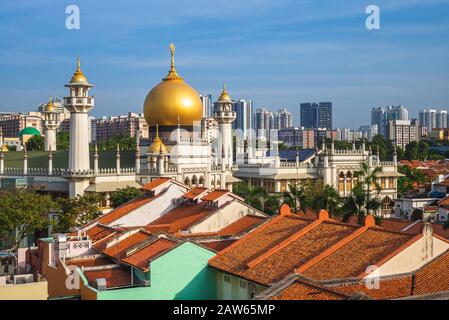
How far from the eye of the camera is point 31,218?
1151 inches

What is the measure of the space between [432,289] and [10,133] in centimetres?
13330

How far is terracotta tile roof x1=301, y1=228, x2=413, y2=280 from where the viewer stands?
55.3 feet

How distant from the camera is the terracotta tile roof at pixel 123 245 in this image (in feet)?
71.3

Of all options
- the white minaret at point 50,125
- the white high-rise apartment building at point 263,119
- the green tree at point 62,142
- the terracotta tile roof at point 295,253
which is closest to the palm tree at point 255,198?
the terracotta tile roof at point 295,253

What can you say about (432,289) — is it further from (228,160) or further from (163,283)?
(228,160)

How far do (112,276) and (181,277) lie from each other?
8.66 feet

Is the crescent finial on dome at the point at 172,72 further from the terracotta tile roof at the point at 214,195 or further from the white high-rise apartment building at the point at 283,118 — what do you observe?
the white high-rise apartment building at the point at 283,118

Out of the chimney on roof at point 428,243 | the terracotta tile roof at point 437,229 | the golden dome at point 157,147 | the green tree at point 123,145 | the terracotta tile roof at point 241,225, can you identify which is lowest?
the terracotta tile roof at point 437,229

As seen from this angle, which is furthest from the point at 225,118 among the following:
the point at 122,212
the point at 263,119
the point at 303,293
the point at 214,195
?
the point at 263,119

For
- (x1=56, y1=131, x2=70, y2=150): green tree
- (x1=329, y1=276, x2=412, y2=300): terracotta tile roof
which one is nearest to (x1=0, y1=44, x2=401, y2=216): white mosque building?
(x1=56, y1=131, x2=70, y2=150): green tree

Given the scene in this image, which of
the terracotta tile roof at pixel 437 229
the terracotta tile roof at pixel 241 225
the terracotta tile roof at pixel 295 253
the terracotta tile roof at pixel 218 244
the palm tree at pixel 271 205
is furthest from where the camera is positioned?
the palm tree at pixel 271 205

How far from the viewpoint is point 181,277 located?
19047mm

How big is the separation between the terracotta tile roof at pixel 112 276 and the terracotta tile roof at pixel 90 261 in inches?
55.8

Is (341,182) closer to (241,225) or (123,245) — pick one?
(241,225)
